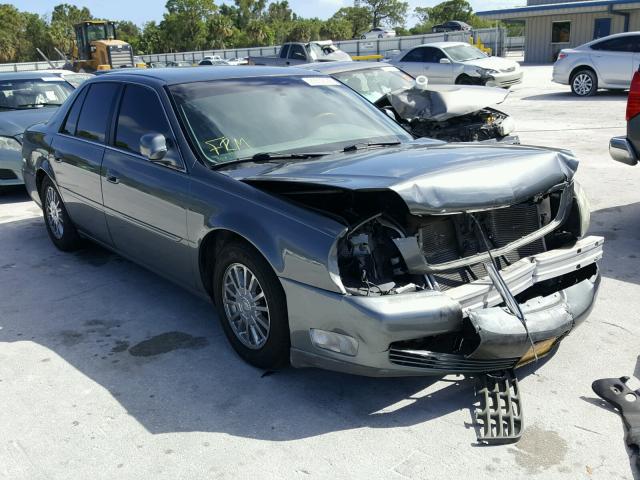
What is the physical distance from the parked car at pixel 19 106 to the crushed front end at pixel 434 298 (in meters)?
6.54

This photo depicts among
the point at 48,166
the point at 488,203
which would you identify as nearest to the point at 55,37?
the point at 48,166

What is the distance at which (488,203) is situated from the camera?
3361 mm

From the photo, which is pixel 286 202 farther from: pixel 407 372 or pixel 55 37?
pixel 55 37

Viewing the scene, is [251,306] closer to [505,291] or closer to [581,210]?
[505,291]

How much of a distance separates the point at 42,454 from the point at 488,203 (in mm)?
2485

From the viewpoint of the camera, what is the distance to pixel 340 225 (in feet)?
10.7

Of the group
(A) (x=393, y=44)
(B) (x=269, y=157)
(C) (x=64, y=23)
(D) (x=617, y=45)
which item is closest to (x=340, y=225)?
(B) (x=269, y=157)

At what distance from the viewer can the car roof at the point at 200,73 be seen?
4742 mm

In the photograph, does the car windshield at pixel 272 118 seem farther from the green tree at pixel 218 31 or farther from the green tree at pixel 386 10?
the green tree at pixel 386 10

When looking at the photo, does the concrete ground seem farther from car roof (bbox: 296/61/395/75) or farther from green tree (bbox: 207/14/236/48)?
green tree (bbox: 207/14/236/48)

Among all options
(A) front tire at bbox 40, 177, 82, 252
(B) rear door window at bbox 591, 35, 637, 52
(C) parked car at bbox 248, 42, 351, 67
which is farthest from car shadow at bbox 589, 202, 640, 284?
(C) parked car at bbox 248, 42, 351, 67

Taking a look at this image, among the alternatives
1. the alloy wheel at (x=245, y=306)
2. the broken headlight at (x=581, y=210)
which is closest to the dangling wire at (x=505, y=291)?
the broken headlight at (x=581, y=210)

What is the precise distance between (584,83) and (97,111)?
1475 cm

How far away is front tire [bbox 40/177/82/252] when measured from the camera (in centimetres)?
607
